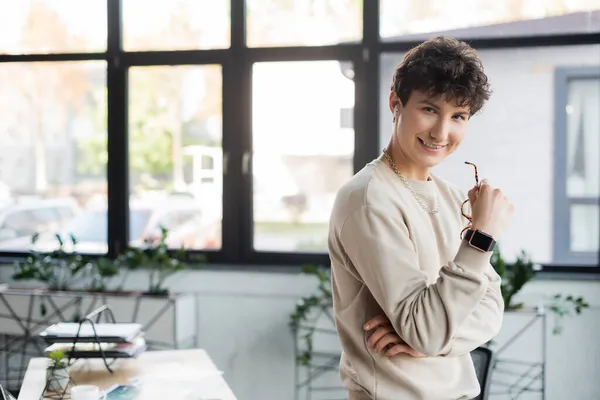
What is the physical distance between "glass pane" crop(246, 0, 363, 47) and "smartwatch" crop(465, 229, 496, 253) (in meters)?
2.84

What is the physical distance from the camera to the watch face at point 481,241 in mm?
1279

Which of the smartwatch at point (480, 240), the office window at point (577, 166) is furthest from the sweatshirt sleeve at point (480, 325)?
the office window at point (577, 166)

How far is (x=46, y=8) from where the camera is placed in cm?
438

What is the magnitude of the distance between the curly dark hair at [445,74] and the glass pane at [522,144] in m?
2.49

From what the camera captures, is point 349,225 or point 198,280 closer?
point 349,225

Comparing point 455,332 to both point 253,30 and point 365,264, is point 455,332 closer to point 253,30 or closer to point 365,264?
point 365,264

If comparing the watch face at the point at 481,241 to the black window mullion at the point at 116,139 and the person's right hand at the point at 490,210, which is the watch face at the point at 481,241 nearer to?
the person's right hand at the point at 490,210

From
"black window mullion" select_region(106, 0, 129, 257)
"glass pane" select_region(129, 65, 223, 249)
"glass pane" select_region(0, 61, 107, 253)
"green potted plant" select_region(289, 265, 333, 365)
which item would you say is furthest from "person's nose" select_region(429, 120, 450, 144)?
"glass pane" select_region(0, 61, 107, 253)

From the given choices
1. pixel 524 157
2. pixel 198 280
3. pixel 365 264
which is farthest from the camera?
pixel 198 280

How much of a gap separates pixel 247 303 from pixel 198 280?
32 centimetres

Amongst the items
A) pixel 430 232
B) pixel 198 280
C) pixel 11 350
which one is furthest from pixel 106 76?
pixel 430 232

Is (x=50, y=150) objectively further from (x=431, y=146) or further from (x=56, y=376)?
(x=431, y=146)

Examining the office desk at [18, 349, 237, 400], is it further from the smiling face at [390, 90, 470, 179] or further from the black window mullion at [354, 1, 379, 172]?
the black window mullion at [354, 1, 379, 172]

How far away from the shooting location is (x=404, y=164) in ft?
4.74
